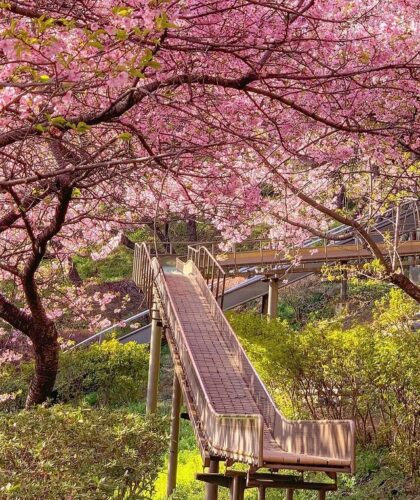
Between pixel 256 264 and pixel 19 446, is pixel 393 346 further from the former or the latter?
pixel 256 264

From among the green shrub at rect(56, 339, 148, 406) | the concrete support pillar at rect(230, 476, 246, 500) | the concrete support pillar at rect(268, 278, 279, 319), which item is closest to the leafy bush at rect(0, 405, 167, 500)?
the concrete support pillar at rect(230, 476, 246, 500)

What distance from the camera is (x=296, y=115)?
896 centimetres

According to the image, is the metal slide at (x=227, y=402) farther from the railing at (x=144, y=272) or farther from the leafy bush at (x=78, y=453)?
the leafy bush at (x=78, y=453)

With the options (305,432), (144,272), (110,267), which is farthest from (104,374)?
(305,432)

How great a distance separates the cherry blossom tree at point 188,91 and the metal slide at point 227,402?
1.16 m

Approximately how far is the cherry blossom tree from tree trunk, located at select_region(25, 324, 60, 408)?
19 mm

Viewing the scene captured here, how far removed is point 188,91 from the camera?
678cm

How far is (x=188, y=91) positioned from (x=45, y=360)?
18.8 feet

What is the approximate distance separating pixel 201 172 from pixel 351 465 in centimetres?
371

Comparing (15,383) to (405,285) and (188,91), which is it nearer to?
(405,285)

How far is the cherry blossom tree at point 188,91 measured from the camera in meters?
5.10

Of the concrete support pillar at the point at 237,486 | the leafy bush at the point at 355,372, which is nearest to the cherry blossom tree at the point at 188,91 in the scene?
the leafy bush at the point at 355,372

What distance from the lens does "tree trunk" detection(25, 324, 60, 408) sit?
36.9 feet

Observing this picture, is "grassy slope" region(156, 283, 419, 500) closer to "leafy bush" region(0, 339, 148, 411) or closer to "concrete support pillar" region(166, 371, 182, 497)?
"concrete support pillar" region(166, 371, 182, 497)
